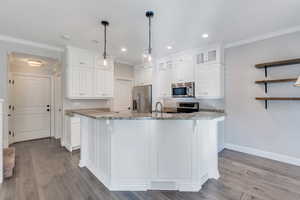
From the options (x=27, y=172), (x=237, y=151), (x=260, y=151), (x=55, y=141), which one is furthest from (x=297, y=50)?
(x=55, y=141)

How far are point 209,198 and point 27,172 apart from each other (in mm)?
2996

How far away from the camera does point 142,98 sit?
541 centimetres

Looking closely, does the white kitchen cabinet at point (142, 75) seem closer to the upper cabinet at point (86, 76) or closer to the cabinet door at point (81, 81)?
the upper cabinet at point (86, 76)

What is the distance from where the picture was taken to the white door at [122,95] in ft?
18.0

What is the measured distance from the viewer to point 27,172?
2.63 meters

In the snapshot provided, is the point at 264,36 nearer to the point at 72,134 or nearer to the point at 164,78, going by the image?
the point at 164,78

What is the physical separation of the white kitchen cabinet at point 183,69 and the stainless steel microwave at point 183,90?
127 mm

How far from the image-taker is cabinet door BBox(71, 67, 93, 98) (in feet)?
12.6

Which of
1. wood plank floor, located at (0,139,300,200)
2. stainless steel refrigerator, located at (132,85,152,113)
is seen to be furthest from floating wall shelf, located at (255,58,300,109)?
stainless steel refrigerator, located at (132,85,152,113)

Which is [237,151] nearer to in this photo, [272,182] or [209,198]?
[272,182]

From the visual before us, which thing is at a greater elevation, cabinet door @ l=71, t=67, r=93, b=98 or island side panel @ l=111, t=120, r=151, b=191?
cabinet door @ l=71, t=67, r=93, b=98

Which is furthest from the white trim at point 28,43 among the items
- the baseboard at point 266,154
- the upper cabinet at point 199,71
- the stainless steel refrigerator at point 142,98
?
the baseboard at point 266,154

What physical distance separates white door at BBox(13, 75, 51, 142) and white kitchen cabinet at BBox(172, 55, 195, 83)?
4.25 metres

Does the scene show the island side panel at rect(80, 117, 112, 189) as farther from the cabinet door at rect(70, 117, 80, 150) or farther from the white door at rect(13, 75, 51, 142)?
the white door at rect(13, 75, 51, 142)
